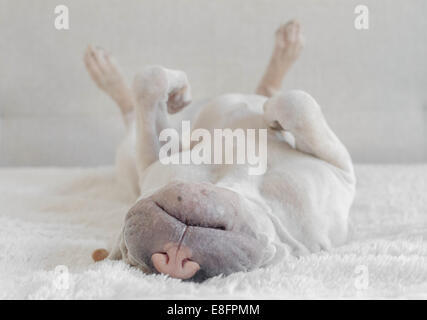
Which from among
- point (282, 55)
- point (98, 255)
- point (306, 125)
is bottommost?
point (98, 255)

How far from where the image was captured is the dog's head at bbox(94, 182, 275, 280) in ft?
2.18

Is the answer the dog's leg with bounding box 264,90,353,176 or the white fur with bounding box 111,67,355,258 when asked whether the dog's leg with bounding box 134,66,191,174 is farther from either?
the dog's leg with bounding box 264,90,353,176

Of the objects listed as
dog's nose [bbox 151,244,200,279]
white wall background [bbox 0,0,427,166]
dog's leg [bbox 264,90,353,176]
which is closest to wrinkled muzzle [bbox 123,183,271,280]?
dog's nose [bbox 151,244,200,279]

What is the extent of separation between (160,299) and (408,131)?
156 centimetres

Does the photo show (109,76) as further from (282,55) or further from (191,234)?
(191,234)

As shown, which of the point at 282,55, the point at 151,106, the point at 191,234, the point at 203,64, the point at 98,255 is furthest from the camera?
the point at 203,64

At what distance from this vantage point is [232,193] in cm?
75

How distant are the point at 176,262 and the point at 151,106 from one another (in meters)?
0.45

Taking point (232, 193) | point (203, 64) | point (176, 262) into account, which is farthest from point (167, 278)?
point (203, 64)

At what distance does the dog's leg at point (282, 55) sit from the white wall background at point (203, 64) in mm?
426

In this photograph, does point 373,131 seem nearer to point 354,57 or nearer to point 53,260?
point 354,57

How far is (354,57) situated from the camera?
201 centimetres

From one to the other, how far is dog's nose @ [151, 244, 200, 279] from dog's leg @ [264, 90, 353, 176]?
0.37 m
